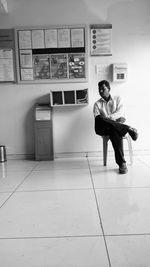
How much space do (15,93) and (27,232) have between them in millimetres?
2659

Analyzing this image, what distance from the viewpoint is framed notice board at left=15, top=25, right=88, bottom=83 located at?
345 centimetres

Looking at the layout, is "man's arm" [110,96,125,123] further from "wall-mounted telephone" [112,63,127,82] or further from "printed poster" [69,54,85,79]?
"printed poster" [69,54,85,79]

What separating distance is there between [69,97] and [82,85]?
0.31 m

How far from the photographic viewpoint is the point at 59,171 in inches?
109

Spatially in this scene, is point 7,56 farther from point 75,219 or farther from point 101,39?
point 75,219

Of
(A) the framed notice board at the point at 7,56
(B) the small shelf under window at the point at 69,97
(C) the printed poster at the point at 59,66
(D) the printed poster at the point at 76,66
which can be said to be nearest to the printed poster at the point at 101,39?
(D) the printed poster at the point at 76,66

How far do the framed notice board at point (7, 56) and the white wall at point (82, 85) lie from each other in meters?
0.12

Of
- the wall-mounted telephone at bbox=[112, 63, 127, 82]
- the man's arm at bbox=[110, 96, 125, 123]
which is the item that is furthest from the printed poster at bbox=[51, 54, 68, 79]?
the man's arm at bbox=[110, 96, 125, 123]

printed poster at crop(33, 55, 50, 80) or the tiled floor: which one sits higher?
printed poster at crop(33, 55, 50, 80)

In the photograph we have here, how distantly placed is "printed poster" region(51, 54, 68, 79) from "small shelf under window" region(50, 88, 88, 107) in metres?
0.29

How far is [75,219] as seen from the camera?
57.1 inches

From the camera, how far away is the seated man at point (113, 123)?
2643 millimetres

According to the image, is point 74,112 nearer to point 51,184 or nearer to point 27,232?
point 51,184

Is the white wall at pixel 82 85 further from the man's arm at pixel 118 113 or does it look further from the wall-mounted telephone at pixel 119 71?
the man's arm at pixel 118 113
